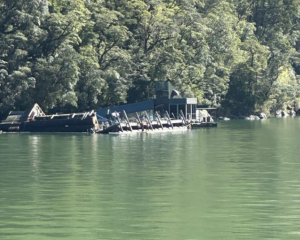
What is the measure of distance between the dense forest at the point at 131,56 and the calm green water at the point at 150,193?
37142mm

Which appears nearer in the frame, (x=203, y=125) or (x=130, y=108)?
(x=130, y=108)

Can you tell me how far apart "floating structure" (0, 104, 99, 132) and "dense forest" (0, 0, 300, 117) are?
7131mm

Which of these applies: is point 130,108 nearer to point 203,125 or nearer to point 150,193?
point 203,125

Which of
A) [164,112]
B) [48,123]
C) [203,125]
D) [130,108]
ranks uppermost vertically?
[130,108]

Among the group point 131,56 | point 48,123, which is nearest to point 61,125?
point 48,123

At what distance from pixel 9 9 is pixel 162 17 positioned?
23873mm

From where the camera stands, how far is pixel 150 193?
119ft

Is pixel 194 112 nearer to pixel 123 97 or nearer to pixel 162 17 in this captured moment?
pixel 123 97

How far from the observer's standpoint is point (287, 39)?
569 feet

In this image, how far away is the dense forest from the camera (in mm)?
99806

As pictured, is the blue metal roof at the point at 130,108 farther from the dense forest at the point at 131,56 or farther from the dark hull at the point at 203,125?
the dark hull at the point at 203,125

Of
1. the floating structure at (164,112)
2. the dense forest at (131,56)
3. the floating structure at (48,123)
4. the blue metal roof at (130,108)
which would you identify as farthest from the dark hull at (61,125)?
the blue metal roof at (130,108)

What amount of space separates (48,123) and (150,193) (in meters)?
54.7

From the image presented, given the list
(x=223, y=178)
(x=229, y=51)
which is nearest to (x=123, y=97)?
(x=229, y=51)
